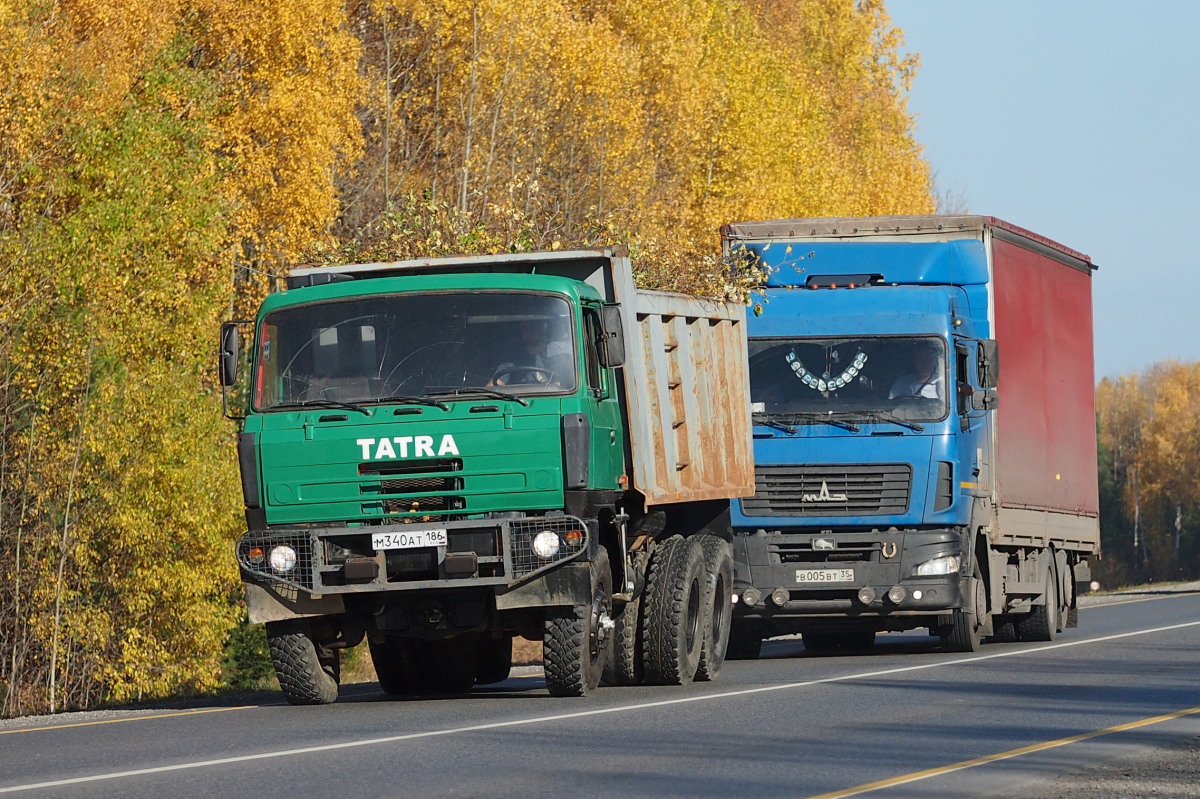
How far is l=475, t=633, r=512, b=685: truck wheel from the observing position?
1648 cm

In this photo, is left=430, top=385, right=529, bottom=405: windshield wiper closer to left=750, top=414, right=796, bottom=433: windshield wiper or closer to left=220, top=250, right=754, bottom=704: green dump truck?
left=220, top=250, right=754, bottom=704: green dump truck

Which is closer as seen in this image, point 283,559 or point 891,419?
point 283,559

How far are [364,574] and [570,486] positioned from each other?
4.98 ft

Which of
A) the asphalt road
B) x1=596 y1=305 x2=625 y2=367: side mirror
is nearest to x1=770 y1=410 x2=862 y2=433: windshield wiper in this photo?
the asphalt road

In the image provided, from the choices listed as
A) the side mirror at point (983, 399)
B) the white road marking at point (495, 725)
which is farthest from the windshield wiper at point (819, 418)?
the white road marking at point (495, 725)

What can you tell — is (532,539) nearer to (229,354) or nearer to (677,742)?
(229,354)

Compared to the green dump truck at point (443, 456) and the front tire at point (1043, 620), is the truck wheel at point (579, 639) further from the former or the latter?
the front tire at point (1043, 620)

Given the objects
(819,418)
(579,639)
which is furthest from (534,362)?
(819,418)

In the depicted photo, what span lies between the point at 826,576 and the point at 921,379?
6.95 ft

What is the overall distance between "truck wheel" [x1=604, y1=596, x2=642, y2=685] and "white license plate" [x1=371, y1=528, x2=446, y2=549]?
2407mm

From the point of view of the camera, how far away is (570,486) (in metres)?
13.4

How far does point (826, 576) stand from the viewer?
19094 millimetres

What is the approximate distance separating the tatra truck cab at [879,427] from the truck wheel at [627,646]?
3802 mm

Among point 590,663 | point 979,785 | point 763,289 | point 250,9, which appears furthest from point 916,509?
point 250,9
